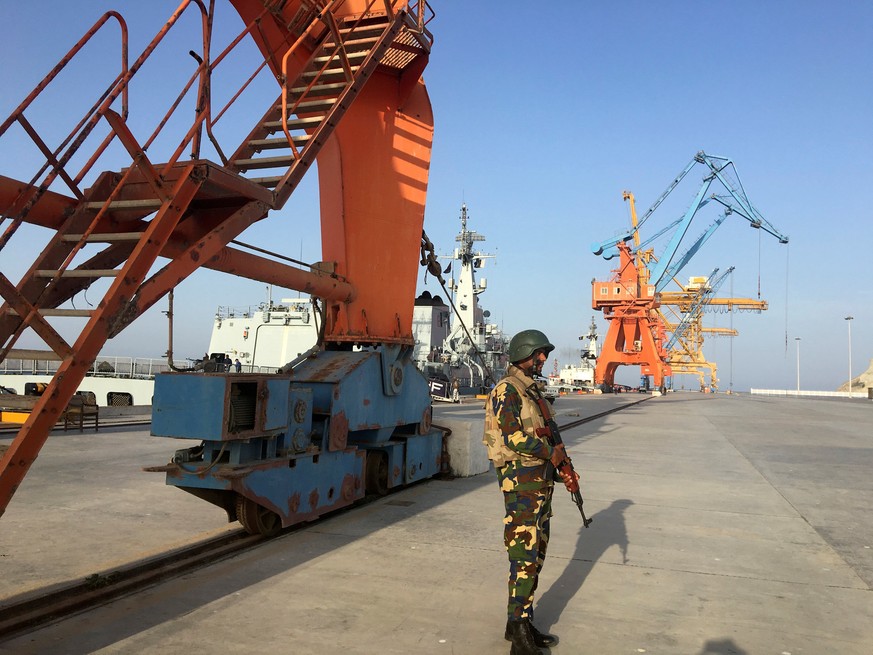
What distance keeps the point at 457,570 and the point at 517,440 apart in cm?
191

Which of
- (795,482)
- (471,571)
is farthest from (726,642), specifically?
(795,482)

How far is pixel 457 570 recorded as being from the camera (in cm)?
543

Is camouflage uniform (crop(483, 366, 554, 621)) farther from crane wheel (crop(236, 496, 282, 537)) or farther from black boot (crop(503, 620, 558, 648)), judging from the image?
crane wheel (crop(236, 496, 282, 537))

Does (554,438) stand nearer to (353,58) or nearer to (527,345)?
(527,345)

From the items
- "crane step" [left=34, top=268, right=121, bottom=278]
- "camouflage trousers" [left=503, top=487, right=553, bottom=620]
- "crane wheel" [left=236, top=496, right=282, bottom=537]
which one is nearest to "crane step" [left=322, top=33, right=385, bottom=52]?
"crane step" [left=34, top=268, right=121, bottom=278]

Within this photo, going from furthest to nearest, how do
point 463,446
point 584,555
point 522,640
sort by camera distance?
point 463,446
point 584,555
point 522,640

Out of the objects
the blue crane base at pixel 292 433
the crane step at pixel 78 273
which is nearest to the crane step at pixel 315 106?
the blue crane base at pixel 292 433

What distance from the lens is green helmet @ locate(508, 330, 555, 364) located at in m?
4.36

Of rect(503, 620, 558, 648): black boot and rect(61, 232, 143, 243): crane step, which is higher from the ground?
rect(61, 232, 143, 243): crane step

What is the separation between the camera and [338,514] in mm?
7305

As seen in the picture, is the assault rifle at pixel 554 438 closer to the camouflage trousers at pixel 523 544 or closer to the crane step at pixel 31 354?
the camouflage trousers at pixel 523 544

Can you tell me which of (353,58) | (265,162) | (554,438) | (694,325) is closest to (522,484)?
(554,438)

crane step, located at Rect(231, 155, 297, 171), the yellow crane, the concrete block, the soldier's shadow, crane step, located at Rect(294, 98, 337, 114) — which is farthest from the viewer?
the yellow crane

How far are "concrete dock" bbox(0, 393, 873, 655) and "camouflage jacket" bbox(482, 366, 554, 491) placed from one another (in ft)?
3.23
